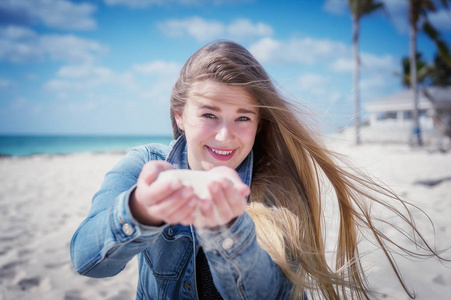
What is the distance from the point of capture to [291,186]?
201cm

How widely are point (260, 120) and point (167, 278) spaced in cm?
127

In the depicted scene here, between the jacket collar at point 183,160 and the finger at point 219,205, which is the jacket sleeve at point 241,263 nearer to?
the finger at point 219,205

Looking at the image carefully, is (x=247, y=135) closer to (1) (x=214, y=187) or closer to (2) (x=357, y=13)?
(1) (x=214, y=187)

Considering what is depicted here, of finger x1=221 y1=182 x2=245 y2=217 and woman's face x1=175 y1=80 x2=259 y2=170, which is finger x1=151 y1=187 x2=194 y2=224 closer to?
finger x1=221 y1=182 x2=245 y2=217

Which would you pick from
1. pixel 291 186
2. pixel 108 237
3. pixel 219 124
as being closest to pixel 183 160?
pixel 219 124

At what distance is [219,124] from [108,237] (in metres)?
0.94

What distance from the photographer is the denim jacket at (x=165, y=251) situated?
3.80ft

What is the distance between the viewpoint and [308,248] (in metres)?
1.82

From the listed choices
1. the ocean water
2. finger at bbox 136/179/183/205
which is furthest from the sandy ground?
the ocean water

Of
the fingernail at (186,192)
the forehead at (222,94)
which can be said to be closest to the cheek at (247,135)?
the forehead at (222,94)

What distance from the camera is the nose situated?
178 centimetres

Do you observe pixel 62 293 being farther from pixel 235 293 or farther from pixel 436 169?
pixel 436 169

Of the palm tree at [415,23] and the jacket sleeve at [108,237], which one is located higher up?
the palm tree at [415,23]

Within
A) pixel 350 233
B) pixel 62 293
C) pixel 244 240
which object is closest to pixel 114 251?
pixel 244 240
